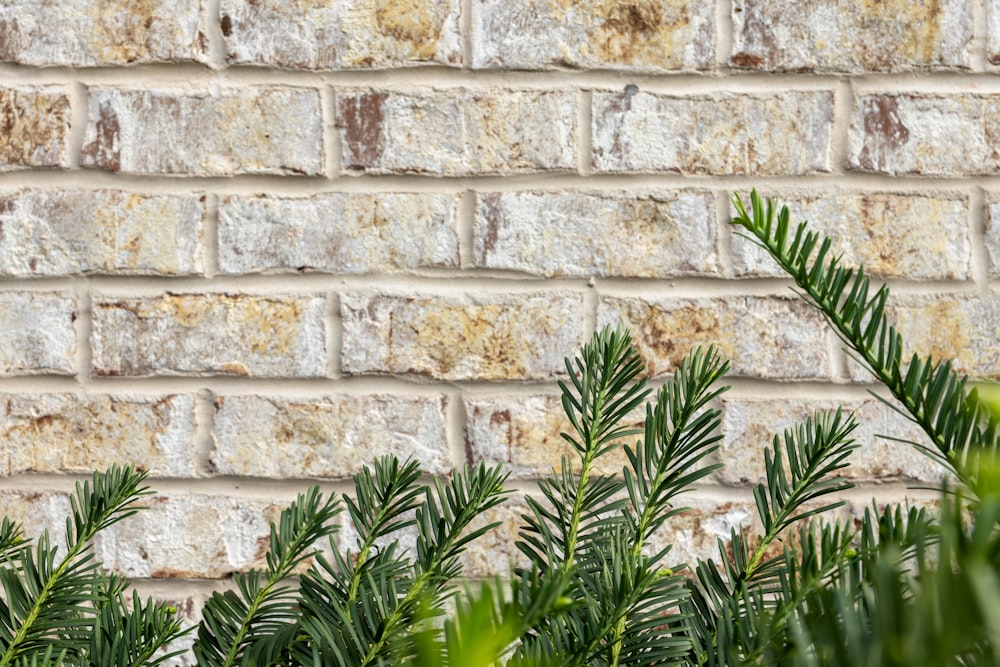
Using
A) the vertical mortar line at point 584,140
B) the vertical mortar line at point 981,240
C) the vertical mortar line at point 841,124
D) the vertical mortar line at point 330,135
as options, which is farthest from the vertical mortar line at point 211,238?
the vertical mortar line at point 981,240

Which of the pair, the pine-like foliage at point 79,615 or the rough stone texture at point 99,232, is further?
the rough stone texture at point 99,232

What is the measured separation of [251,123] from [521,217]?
0.28m

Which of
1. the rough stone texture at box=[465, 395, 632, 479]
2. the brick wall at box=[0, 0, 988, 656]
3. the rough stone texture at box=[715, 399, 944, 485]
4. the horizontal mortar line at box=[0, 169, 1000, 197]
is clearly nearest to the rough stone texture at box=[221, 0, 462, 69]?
the brick wall at box=[0, 0, 988, 656]

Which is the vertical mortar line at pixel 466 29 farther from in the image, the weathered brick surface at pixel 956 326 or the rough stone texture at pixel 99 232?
the weathered brick surface at pixel 956 326

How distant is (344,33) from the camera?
0.77m

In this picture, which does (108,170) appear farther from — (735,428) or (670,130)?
(735,428)

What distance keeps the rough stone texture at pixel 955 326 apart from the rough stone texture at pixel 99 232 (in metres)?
0.66

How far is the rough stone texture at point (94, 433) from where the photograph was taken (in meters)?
0.78

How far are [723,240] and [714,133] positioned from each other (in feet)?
0.34

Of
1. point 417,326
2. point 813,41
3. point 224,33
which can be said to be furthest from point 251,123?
point 813,41

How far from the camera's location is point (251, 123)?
0.78 meters

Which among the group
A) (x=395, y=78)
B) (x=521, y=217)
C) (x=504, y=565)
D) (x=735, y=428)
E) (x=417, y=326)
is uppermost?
(x=395, y=78)

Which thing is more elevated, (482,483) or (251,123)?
(251,123)

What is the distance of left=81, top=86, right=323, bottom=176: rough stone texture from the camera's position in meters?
0.77
